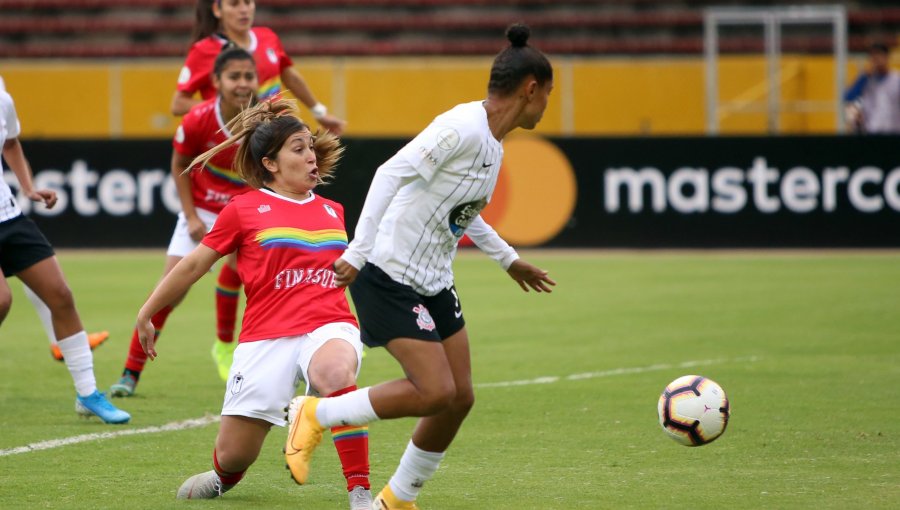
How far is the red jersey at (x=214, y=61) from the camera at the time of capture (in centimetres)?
938

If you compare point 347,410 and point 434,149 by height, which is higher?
point 434,149

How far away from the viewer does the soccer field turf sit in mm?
5969

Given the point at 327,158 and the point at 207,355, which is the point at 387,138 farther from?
the point at 327,158

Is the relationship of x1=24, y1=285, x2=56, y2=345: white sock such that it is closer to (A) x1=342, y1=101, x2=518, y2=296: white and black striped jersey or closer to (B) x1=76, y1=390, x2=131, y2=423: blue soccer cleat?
(B) x1=76, y1=390, x2=131, y2=423: blue soccer cleat

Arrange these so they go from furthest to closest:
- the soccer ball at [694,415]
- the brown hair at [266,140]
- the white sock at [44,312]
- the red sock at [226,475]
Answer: the white sock at [44,312] → the soccer ball at [694,415] → the brown hair at [266,140] → the red sock at [226,475]

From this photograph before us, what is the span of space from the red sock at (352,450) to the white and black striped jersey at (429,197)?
550 mm

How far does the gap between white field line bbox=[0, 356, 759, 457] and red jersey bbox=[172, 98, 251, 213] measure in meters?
1.66

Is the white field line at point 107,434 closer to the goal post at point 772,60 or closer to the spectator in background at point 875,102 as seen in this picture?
the spectator in background at point 875,102

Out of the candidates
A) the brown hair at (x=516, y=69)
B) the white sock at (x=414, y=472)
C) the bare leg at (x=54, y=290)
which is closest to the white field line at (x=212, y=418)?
the bare leg at (x=54, y=290)

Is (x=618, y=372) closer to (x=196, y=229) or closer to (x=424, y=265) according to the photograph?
(x=196, y=229)

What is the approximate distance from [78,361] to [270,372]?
2.43 m

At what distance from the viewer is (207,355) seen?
33.8ft

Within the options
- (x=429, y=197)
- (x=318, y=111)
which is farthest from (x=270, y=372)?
(x=318, y=111)

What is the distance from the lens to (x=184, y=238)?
8.84 m
